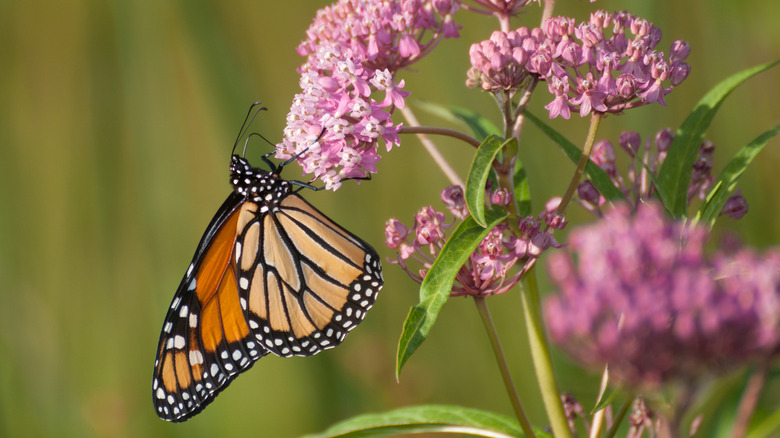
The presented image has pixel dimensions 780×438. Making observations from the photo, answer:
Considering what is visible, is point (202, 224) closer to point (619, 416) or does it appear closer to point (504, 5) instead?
point (504, 5)

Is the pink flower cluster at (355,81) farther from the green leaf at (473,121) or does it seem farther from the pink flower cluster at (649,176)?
the pink flower cluster at (649,176)

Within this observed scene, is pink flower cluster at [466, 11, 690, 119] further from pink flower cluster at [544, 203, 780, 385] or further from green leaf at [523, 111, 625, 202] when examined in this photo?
pink flower cluster at [544, 203, 780, 385]

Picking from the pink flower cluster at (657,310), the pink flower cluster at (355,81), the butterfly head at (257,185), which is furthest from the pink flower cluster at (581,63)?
the butterfly head at (257,185)

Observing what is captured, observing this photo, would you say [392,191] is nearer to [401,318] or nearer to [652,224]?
[401,318]

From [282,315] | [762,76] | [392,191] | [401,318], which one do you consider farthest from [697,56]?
[282,315]

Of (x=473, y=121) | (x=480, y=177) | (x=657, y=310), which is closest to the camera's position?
(x=657, y=310)

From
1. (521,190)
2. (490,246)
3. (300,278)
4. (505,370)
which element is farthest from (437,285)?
(300,278)
